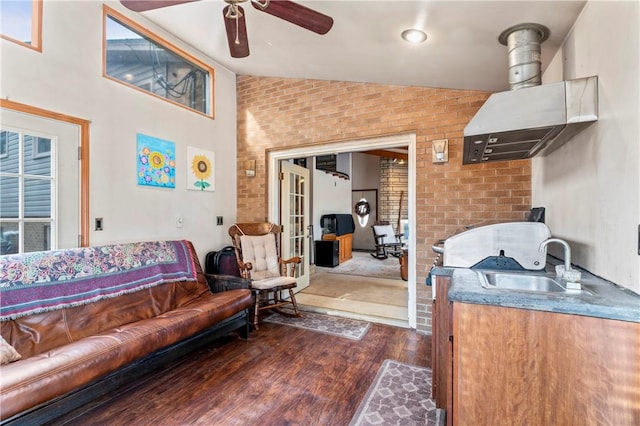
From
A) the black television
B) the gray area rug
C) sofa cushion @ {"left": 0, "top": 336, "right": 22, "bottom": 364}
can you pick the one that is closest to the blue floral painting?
sofa cushion @ {"left": 0, "top": 336, "right": 22, "bottom": 364}

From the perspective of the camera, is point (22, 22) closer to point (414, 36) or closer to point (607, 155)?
point (414, 36)

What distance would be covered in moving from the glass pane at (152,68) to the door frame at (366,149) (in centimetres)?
116

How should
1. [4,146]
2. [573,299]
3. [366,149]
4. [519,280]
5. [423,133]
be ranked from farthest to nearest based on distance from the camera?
[366,149]
[423,133]
[4,146]
[519,280]
[573,299]

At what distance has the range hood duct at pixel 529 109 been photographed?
148 centimetres

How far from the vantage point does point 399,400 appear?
197cm

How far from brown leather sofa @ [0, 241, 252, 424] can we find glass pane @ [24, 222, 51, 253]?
57 centimetres

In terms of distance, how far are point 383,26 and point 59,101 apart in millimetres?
2572

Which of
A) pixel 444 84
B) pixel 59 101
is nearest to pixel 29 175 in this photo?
pixel 59 101

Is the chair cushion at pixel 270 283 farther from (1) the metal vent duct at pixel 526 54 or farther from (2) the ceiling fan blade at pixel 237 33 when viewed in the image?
(1) the metal vent duct at pixel 526 54

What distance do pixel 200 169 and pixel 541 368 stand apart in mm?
3609

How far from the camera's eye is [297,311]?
11.6 feet

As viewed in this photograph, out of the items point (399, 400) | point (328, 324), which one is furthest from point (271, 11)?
point (328, 324)

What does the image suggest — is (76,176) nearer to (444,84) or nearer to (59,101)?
(59,101)

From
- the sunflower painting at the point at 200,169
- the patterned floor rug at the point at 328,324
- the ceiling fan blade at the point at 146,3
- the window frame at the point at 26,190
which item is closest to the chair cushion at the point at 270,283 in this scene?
the patterned floor rug at the point at 328,324
